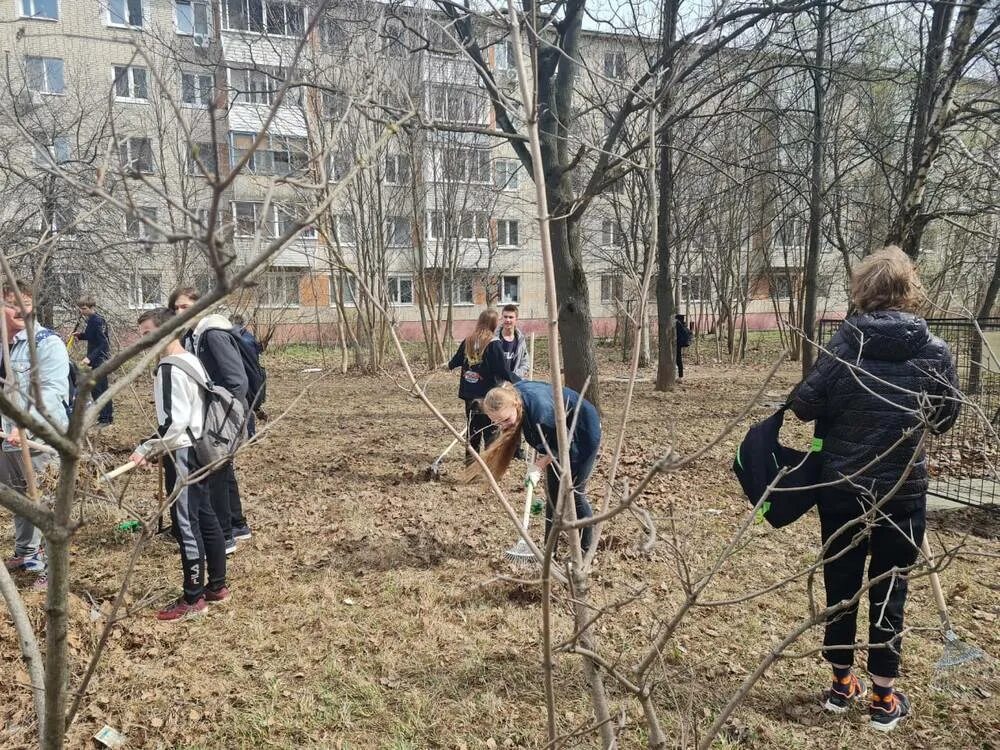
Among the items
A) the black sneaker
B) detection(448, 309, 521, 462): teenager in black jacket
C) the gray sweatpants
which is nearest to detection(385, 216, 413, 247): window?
detection(448, 309, 521, 462): teenager in black jacket

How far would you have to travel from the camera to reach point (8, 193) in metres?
9.05

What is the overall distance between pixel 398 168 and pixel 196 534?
12.9 meters

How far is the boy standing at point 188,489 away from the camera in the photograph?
3361 mm

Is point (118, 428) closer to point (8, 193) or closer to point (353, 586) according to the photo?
point (8, 193)

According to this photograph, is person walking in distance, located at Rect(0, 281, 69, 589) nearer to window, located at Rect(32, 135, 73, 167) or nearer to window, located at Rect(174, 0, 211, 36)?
window, located at Rect(32, 135, 73, 167)

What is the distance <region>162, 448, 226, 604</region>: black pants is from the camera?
357 centimetres

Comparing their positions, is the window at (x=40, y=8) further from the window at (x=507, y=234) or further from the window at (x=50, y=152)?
the window at (x=507, y=234)

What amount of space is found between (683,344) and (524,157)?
7.07 m

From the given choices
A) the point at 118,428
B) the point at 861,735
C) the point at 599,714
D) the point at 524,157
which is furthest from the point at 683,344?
the point at 599,714

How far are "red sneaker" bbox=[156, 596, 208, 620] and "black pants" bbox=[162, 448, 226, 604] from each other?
0.03m

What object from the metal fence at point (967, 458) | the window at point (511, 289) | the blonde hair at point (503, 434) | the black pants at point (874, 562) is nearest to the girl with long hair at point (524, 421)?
the blonde hair at point (503, 434)

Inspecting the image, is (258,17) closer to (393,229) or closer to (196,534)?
(393,229)

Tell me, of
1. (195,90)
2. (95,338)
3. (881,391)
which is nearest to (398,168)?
(195,90)

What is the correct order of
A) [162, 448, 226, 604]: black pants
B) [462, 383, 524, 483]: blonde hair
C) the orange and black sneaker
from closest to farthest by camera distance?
the orange and black sneaker < [462, 383, 524, 483]: blonde hair < [162, 448, 226, 604]: black pants
